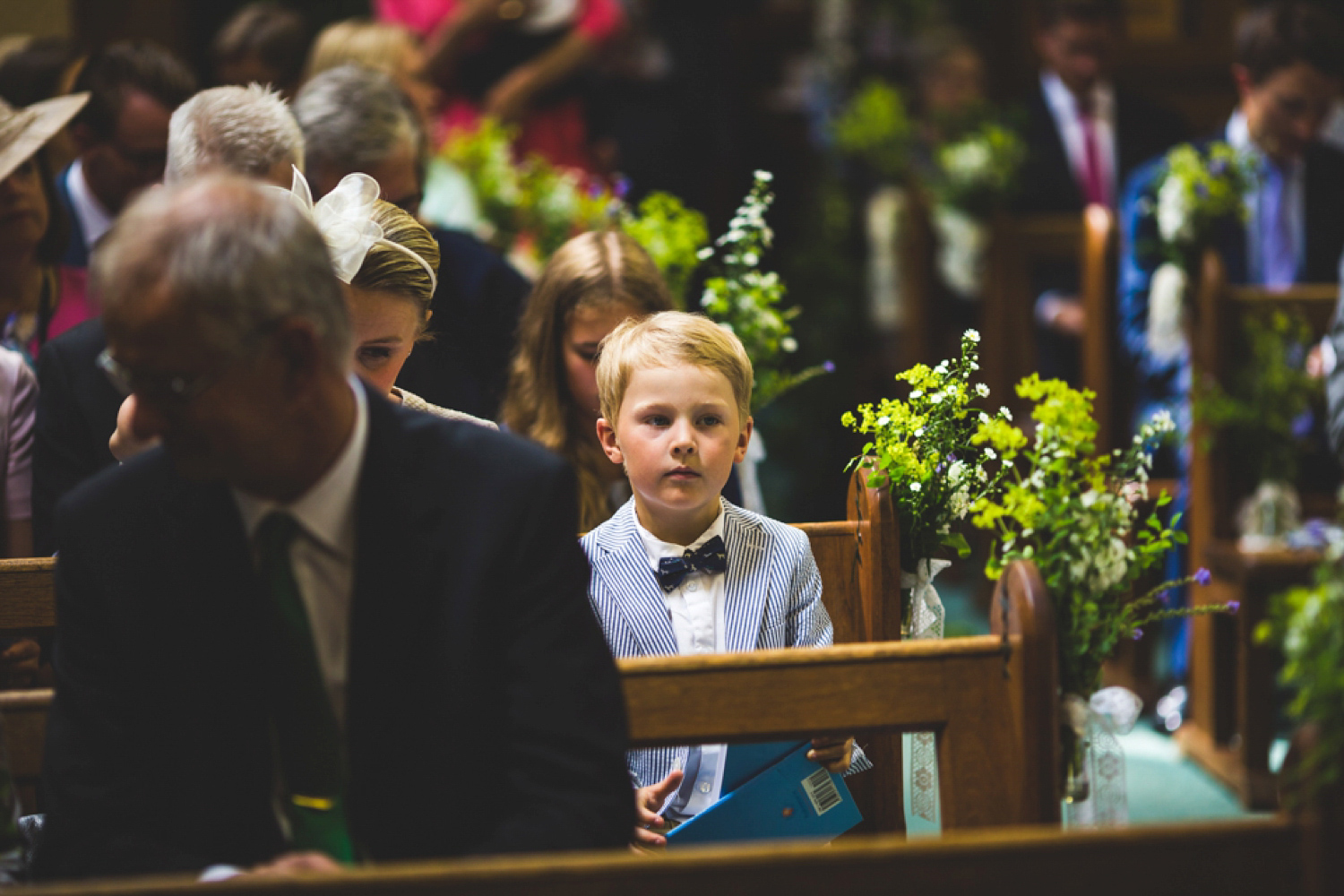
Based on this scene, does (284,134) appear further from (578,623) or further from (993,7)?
(993,7)

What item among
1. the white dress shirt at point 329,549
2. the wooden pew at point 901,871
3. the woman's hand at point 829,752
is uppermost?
the white dress shirt at point 329,549

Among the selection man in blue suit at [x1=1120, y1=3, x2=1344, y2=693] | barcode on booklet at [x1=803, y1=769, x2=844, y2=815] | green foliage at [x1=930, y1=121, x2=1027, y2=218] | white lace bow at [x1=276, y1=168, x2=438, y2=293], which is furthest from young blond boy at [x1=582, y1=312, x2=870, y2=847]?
green foliage at [x1=930, y1=121, x2=1027, y2=218]

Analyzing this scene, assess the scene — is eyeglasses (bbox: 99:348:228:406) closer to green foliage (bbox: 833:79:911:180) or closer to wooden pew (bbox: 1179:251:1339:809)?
wooden pew (bbox: 1179:251:1339:809)

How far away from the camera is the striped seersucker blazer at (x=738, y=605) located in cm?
218

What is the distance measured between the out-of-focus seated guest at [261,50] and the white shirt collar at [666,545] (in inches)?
104

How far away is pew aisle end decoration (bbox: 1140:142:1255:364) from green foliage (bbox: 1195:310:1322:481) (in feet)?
1.07

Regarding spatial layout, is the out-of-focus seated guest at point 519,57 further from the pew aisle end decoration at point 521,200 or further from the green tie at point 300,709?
the green tie at point 300,709

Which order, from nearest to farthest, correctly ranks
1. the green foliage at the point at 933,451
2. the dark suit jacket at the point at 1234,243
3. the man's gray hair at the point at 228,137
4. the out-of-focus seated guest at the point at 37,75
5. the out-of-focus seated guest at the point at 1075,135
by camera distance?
the green foliage at the point at 933,451 → the man's gray hair at the point at 228,137 → the out-of-focus seated guest at the point at 37,75 → the dark suit jacket at the point at 1234,243 → the out-of-focus seated guest at the point at 1075,135

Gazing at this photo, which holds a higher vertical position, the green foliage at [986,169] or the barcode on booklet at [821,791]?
the green foliage at [986,169]

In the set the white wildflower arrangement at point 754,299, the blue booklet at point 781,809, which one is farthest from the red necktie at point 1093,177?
the blue booklet at point 781,809

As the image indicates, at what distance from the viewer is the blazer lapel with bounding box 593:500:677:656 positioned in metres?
2.19

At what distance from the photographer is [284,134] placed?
2562mm

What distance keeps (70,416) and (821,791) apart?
4.96 feet

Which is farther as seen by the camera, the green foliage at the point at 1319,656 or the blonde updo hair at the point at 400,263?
the blonde updo hair at the point at 400,263
